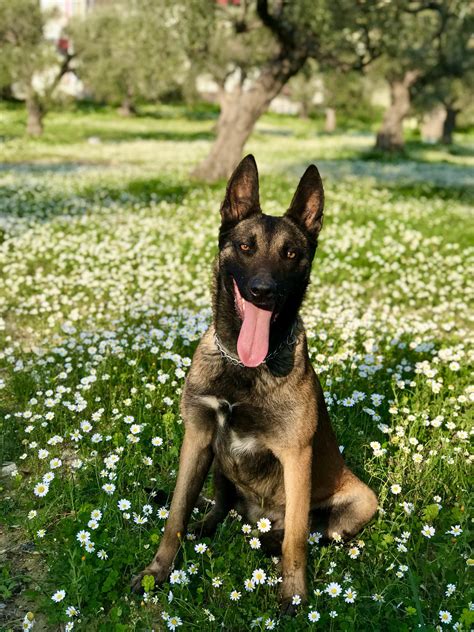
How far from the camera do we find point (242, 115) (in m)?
20.3

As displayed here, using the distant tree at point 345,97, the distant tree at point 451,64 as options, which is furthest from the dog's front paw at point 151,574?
the distant tree at point 345,97

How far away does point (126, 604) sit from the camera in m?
3.74

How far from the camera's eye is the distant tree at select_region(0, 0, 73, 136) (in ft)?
116

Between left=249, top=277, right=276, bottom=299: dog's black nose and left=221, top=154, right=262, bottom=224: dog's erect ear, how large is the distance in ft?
2.32

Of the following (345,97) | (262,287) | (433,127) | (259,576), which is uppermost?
(262,287)

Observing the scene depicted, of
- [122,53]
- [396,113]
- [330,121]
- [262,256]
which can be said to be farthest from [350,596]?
[330,121]

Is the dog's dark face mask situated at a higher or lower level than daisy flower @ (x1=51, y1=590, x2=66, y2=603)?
higher

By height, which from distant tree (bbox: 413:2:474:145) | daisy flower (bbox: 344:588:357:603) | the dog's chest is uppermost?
distant tree (bbox: 413:2:474:145)

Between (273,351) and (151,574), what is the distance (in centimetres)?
165

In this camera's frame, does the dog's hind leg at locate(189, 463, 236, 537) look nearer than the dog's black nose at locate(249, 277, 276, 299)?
A: No

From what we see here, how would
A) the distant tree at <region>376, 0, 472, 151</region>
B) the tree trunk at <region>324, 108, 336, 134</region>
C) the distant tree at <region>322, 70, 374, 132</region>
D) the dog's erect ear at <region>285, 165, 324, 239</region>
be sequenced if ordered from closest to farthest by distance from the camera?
the dog's erect ear at <region>285, 165, 324, 239</region>, the distant tree at <region>376, 0, 472, 151</region>, the distant tree at <region>322, 70, 374, 132</region>, the tree trunk at <region>324, 108, 336, 134</region>

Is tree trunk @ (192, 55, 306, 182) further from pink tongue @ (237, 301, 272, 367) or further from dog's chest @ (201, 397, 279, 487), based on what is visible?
dog's chest @ (201, 397, 279, 487)

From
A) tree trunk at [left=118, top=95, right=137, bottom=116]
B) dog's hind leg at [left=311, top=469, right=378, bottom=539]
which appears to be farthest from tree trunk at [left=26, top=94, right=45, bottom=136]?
dog's hind leg at [left=311, top=469, right=378, bottom=539]

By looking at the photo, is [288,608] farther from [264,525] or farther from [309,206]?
[309,206]
